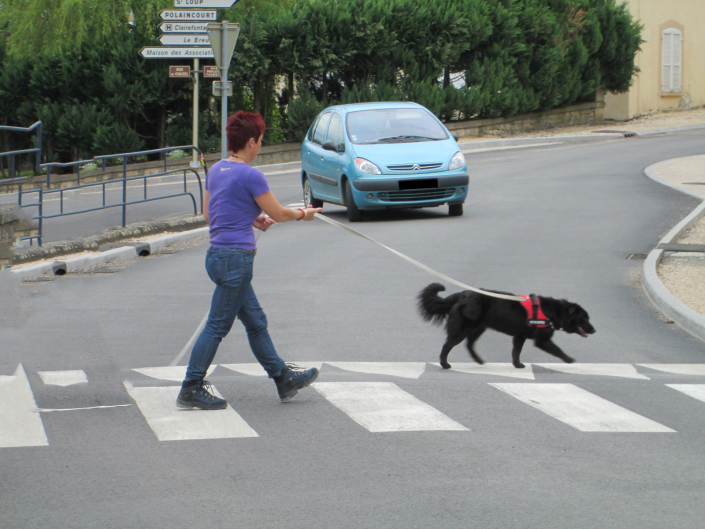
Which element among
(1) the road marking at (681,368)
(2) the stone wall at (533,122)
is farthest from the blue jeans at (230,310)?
(2) the stone wall at (533,122)

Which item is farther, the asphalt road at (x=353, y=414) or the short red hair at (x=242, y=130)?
the short red hair at (x=242, y=130)

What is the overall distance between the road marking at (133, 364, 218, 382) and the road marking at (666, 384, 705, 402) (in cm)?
323

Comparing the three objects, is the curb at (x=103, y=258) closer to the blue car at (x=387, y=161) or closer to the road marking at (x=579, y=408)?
the blue car at (x=387, y=161)

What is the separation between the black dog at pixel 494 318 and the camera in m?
7.12

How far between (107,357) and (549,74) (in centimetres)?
2869

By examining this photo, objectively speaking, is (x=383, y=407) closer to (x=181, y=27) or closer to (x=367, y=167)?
(x=367, y=167)

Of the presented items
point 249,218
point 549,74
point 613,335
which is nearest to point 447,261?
point 613,335

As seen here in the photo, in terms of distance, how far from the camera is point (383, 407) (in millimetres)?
5859

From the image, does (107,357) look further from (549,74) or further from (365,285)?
(549,74)

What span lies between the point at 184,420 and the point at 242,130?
69.8 inches

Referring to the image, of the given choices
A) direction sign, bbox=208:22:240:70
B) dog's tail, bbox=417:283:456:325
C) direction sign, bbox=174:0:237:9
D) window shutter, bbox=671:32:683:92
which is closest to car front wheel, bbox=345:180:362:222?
direction sign, bbox=208:22:240:70

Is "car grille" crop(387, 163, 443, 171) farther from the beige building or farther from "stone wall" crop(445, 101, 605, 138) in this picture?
the beige building

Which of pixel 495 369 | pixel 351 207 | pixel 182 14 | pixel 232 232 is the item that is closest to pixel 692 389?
pixel 495 369

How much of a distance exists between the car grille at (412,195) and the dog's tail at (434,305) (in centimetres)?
806
